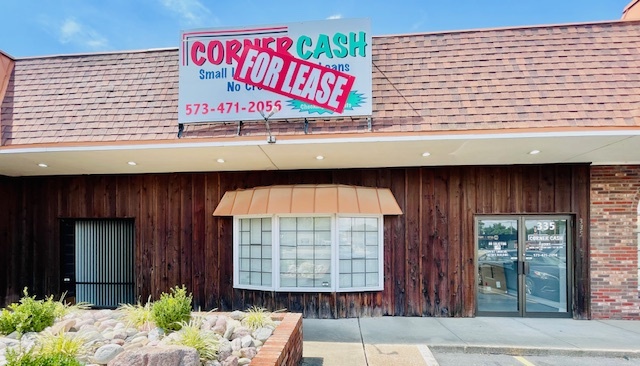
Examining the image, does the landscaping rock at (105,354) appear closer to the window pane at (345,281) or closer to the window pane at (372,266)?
the window pane at (345,281)

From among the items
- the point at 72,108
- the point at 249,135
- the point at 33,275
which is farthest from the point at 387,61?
the point at 33,275

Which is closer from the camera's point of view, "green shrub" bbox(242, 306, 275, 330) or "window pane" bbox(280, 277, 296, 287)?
"green shrub" bbox(242, 306, 275, 330)

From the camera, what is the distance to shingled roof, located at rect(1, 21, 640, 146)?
578cm

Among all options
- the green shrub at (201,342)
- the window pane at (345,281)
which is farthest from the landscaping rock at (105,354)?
the window pane at (345,281)

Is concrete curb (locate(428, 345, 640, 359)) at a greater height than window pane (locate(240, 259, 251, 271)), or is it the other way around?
window pane (locate(240, 259, 251, 271))

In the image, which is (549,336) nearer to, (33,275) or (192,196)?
(192,196)

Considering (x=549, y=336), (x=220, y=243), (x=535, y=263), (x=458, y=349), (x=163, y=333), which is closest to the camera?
(x=163, y=333)

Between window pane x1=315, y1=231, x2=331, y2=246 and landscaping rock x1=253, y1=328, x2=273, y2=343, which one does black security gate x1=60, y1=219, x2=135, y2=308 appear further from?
landscaping rock x1=253, y1=328, x2=273, y2=343

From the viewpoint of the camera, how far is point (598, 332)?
6.16 meters

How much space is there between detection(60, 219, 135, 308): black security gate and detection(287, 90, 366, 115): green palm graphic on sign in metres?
4.98

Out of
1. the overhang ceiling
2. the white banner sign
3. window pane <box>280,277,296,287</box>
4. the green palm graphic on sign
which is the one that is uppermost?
the white banner sign

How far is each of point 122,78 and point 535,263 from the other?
8716mm

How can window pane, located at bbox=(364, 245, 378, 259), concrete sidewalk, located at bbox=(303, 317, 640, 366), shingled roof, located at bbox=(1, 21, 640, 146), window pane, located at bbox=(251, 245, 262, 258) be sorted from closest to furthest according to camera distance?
concrete sidewalk, located at bbox=(303, 317, 640, 366) → shingled roof, located at bbox=(1, 21, 640, 146) → window pane, located at bbox=(364, 245, 378, 259) → window pane, located at bbox=(251, 245, 262, 258)

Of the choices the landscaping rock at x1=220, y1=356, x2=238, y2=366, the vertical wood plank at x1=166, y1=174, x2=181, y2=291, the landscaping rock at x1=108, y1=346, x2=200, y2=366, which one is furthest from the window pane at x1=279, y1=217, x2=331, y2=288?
the landscaping rock at x1=108, y1=346, x2=200, y2=366
